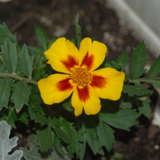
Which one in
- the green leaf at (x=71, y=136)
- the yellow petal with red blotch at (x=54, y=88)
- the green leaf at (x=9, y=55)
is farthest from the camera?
the green leaf at (x=71, y=136)

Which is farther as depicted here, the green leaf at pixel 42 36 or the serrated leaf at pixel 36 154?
the green leaf at pixel 42 36

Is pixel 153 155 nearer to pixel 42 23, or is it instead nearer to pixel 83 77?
pixel 83 77

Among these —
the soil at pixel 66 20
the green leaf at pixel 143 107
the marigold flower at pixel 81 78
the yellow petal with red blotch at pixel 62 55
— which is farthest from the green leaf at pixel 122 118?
the soil at pixel 66 20

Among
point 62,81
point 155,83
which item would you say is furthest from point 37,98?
point 155,83

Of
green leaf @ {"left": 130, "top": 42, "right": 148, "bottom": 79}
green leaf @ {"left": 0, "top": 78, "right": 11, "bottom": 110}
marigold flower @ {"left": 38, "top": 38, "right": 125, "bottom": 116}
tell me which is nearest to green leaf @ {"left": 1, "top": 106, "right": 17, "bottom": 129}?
green leaf @ {"left": 0, "top": 78, "right": 11, "bottom": 110}

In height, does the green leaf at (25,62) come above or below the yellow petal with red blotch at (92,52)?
below

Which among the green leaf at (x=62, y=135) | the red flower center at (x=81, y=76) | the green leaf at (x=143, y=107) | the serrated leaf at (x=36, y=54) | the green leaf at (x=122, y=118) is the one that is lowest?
the green leaf at (x=62, y=135)

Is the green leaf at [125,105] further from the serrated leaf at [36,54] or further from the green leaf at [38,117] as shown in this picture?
the serrated leaf at [36,54]
